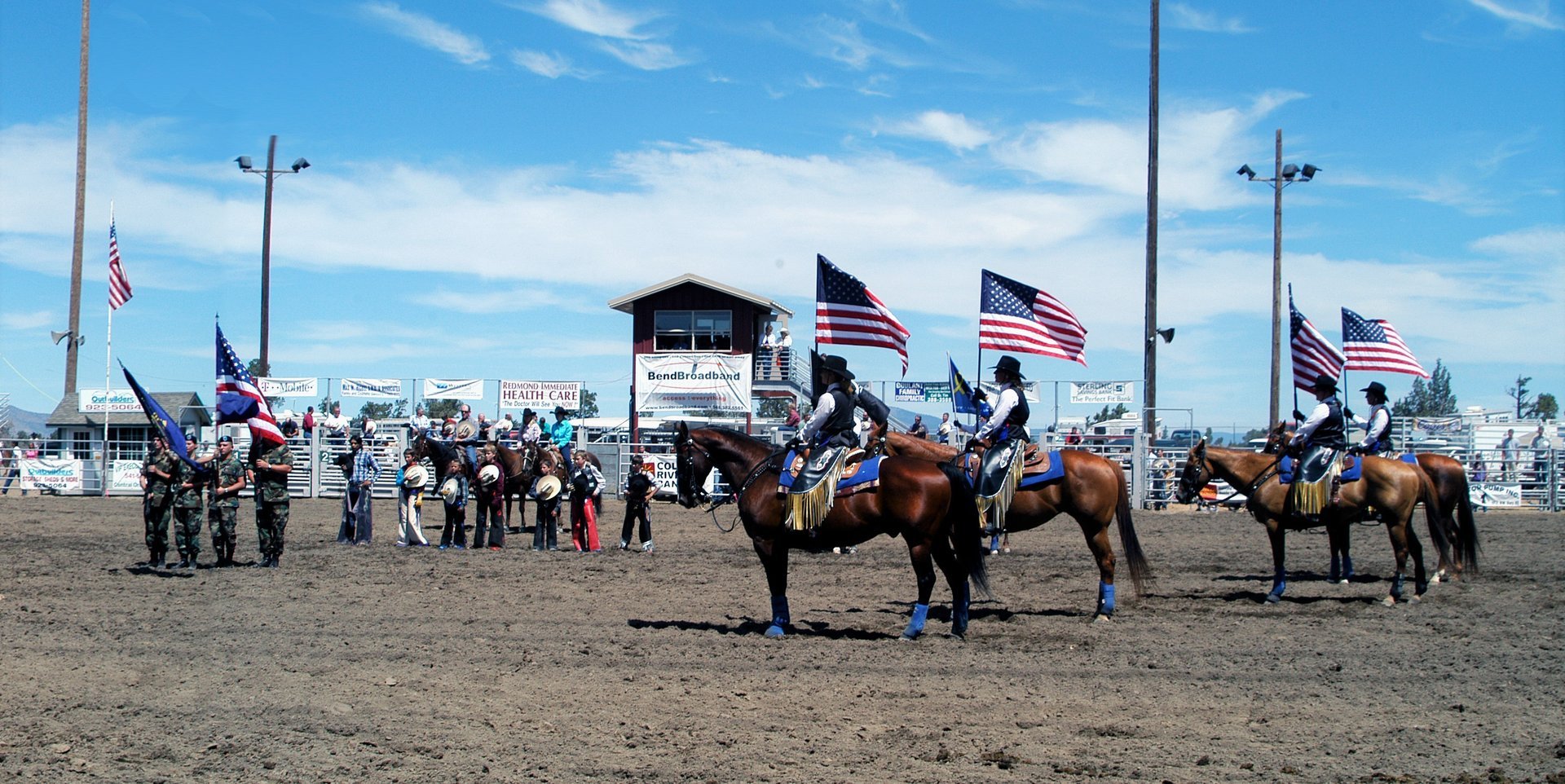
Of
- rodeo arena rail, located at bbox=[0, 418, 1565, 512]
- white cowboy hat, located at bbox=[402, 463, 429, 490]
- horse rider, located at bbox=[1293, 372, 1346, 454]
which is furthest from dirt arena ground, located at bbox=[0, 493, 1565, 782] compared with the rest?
rodeo arena rail, located at bbox=[0, 418, 1565, 512]

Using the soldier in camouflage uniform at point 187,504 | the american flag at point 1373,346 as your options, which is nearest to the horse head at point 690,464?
the soldier in camouflage uniform at point 187,504

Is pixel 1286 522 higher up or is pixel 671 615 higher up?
pixel 1286 522

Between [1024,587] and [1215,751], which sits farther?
[1024,587]

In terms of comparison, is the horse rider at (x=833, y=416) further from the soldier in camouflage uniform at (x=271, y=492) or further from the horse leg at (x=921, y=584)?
the soldier in camouflage uniform at (x=271, y=492)

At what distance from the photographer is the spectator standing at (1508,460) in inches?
1238

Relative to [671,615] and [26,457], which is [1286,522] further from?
[26,457]

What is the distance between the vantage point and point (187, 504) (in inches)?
583

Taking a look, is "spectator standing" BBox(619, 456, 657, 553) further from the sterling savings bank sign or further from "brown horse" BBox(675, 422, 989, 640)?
the sterling savings bank sign

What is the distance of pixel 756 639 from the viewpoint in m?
10.5

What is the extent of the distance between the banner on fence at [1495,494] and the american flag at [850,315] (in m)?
20.1

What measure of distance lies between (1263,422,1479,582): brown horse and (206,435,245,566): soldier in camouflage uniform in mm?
12864

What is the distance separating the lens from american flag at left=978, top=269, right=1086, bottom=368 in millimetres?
19781

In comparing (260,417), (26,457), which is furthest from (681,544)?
(26,457)

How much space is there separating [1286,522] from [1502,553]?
7472 millimetres
